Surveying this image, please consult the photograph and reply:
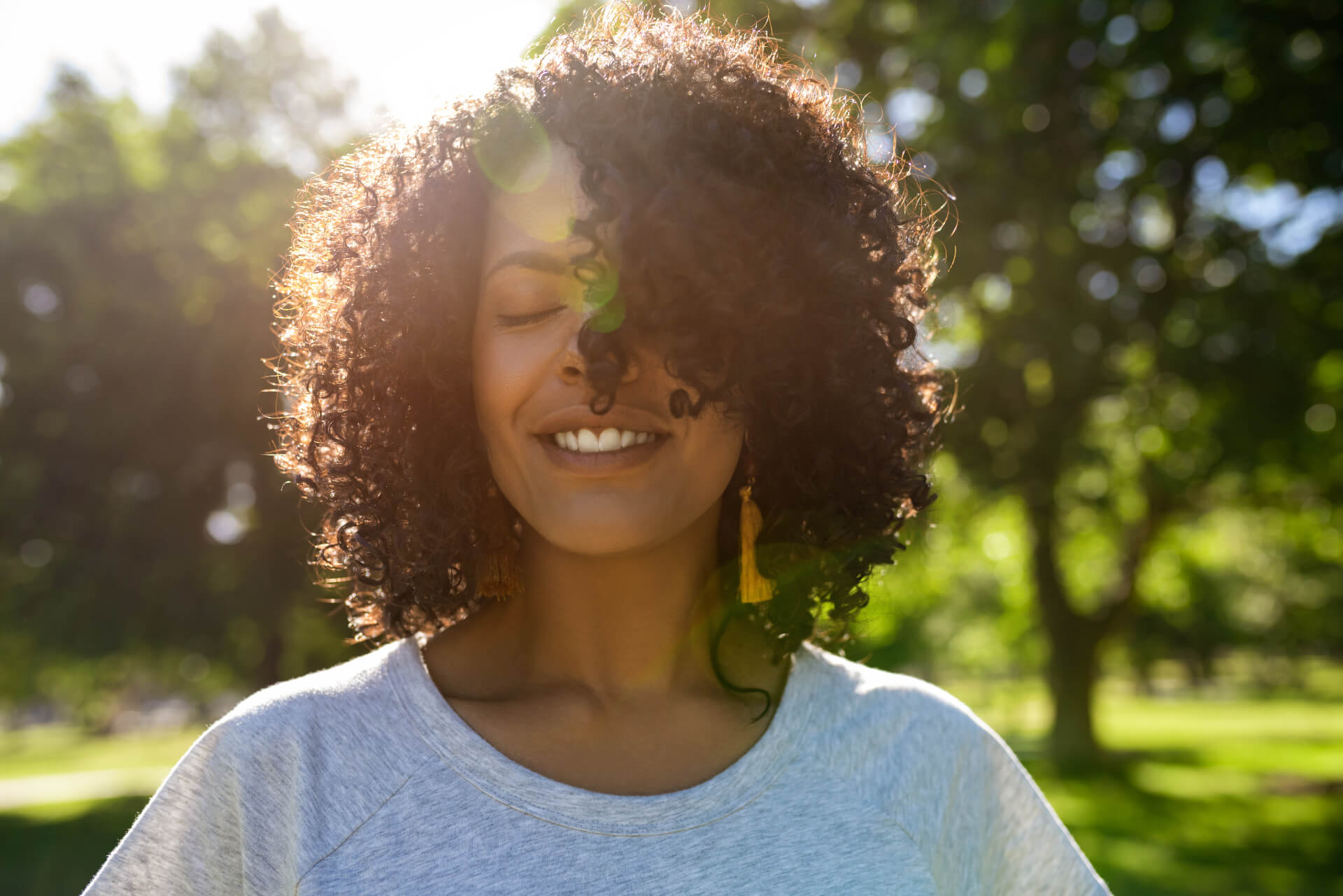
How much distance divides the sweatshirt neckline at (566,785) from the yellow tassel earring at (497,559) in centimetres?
26

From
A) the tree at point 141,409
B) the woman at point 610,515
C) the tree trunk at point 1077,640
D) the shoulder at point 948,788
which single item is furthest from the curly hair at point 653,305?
the tree trunk at point 1077,640

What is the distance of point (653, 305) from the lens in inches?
73.3

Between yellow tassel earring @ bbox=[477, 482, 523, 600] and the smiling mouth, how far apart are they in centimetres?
37

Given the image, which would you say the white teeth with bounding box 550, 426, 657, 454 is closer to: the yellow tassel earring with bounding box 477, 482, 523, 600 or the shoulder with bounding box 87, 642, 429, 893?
the yellow tassel earring with bounding box 477, 482, 523, 600

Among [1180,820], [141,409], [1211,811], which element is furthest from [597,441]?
[1211,811]

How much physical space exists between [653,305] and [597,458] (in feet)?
0.94

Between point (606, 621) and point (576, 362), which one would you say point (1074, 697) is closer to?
point (606, 621)

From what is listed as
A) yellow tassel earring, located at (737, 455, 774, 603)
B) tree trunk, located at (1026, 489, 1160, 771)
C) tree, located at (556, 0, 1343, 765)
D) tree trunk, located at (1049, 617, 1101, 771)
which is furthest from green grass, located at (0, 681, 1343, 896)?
yellow tassel earring, located at (737, 455, 774, 603)

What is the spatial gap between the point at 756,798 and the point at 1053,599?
16.1 m

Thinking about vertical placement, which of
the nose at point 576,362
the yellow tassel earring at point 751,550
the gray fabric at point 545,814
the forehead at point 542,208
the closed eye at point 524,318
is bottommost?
the gray fabric at point 545,814

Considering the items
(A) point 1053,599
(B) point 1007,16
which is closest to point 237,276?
(B) point 1007,16

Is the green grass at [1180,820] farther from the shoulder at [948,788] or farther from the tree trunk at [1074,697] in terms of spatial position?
the shoulder at [948,788]

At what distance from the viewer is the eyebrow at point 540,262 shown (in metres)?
1.84

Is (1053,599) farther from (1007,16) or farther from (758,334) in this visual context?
(758,334)
